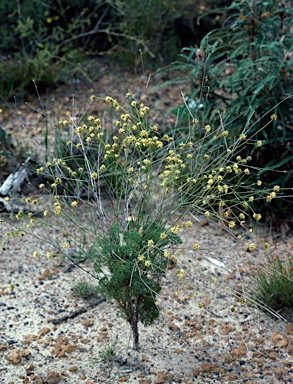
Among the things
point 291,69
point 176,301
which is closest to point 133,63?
point 291,69

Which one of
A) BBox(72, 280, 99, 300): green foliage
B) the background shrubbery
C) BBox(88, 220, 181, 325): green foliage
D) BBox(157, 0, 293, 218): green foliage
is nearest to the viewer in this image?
BBox(88, 220, 181, 325): green foliage

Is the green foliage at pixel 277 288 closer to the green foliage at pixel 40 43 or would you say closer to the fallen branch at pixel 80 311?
the fallen branch at pixel 80 311

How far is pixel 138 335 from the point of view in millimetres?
3148

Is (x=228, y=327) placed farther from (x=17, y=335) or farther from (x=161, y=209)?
(x=17, y=335)

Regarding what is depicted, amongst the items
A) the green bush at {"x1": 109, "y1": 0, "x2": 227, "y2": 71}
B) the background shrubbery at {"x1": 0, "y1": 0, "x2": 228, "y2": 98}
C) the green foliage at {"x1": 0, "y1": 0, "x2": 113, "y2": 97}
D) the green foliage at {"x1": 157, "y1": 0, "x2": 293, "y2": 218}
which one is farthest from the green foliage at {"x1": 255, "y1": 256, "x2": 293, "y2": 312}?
the green bush at {"x1": 109, "y1": 0, "x2": 227, "y2": 71}

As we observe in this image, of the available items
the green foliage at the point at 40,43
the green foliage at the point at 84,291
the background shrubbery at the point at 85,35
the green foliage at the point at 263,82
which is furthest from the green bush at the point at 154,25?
the green foliage at the point at 84,291

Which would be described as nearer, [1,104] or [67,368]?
[67,368]

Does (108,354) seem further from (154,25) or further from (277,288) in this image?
(154,25)

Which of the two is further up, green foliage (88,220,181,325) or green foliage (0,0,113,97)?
green foliage (88,220,181,325)

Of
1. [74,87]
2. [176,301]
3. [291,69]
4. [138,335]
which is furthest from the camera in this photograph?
[74,87]

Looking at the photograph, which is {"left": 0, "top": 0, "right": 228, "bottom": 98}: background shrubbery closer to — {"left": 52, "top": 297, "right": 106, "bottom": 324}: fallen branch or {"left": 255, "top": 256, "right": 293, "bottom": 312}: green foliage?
{"left": 52, "top": 297, "right": 106, "bottom": 324}: fallen branch

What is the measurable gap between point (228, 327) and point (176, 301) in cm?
35

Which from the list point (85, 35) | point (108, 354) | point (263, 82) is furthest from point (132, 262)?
point (85, 35)

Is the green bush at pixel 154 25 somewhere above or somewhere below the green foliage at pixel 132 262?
below
